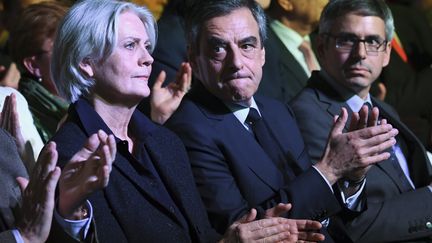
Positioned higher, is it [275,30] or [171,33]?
[171,33]

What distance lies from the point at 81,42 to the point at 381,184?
1.45 metres

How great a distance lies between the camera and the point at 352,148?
3.53m

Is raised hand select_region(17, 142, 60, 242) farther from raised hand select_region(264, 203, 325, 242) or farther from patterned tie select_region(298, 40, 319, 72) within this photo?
patterned tie select_region(298, 40, 319, 72)

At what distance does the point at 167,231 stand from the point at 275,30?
2.60m

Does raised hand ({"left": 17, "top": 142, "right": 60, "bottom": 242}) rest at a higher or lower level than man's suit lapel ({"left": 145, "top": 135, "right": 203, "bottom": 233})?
higher

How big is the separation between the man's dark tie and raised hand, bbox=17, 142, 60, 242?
1195 mm

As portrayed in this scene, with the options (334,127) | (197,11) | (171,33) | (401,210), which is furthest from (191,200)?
(171,33)

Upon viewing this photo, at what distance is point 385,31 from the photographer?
455 centimetres

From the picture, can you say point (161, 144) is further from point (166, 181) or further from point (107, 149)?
point (107, 149)

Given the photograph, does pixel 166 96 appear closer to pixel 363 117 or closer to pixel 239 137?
pixel 239 137

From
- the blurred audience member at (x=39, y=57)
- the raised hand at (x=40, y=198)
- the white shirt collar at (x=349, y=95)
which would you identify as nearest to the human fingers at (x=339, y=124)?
the white shirt collar at (x=349, y=95)

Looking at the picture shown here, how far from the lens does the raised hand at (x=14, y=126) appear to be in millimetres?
3529

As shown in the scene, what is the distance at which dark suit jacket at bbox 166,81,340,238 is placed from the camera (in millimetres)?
3570

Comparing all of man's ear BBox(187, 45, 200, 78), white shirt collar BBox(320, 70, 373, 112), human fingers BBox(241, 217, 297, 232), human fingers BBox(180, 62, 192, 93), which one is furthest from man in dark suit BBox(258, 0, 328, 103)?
human fingers BBox(241, 217, 297, 232)
